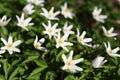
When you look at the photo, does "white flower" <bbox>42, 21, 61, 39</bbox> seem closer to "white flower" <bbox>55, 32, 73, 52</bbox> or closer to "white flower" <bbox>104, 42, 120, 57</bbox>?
"white flower" <bbox>55, 32, 73, 52</bbox>

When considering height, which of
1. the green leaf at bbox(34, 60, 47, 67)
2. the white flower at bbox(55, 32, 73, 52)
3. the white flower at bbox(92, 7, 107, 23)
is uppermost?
the white flower at bbox(92, 7, 107, 23)

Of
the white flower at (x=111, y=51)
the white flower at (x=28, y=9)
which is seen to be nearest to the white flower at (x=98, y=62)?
the white flower at (x=111, y=51)

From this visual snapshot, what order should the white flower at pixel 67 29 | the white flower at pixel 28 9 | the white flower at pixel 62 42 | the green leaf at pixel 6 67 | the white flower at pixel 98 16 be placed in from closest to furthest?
1. the green leaf at pixel 6 67
2. the white flower at pixel 62 42
3. the white flower at pixel 67 29
4. the white flower at pixel 28 9
5. the white flower at pixel 98 16

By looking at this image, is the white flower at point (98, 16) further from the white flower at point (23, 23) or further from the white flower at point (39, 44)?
the white flower at point (39, 44)

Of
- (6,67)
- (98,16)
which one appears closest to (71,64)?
(6,67)

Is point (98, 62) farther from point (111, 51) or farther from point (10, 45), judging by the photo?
point (10, 45)

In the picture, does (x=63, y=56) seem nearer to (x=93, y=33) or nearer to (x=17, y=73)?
(x=17, y=73)

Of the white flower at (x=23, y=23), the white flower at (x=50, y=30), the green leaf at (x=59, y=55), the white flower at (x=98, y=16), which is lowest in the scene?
the green leaf at (x=59, y=55)

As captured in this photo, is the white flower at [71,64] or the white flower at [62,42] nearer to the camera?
the white flower at [71,64]

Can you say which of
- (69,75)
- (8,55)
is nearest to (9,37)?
(8,55)

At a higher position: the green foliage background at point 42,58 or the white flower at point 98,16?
the white flower at point 98,16

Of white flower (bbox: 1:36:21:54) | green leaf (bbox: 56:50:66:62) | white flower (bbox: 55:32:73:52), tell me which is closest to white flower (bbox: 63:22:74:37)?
white flower (bbox: 55:32:73:52)

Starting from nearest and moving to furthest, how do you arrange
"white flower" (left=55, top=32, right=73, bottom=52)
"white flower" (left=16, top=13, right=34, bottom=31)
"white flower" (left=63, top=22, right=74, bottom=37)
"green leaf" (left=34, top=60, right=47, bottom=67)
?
"green leaf" (left=34, top=60, right=47, bottom=67) < "white flower" (left=55, top=32, right=73, bottom=52) < "white flower" (left=16, top=13, right=34, bottom=31) < "white flower" (left=63, top=22, right=74, bottom=37)
